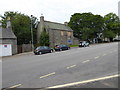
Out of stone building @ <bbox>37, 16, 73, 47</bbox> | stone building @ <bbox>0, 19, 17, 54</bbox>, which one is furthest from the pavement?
stone building @ <bbox>37, 16, 73, 47</bbox>

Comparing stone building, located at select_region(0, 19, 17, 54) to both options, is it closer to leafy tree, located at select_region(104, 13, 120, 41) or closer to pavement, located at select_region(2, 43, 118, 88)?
pavement, located at select_region(2, 43, 118, 88)

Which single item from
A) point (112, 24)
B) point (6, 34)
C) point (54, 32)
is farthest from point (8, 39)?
point (112, 24)

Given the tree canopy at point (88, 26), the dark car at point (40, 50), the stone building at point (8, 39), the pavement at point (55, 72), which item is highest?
the tree canopy at point (88, 26)

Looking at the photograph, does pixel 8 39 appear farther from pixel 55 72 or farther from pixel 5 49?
pixel 55 72

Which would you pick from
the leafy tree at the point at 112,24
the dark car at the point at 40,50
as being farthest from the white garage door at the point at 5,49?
the leafy tree at the point at 112,24

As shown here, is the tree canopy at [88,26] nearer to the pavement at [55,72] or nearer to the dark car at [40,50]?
the dark car at [40,50]

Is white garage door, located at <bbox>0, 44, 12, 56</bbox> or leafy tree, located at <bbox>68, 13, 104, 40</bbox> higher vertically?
leafy tree, located at <bbox>68, 13, 104, 40</bbox>

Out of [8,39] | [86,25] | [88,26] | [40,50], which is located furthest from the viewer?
[88,26]

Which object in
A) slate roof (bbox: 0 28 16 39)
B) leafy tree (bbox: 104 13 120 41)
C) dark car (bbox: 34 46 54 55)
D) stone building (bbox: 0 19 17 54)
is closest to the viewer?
dark car (bbox: 34 46 54 55)

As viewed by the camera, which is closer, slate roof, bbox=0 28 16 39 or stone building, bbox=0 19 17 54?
stone building, bbox=0 19 17 54

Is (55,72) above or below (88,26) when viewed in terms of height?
below

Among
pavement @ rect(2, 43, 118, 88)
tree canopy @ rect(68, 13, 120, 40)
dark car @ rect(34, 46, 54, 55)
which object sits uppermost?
tree canopy @ rect(68, 13, 120, 40)

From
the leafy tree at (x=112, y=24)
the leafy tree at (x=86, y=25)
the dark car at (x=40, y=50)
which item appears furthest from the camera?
the leafy tree at (x=112, y=24)

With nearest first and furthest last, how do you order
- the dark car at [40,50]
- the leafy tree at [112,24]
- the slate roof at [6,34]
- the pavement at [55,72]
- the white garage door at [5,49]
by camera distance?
the pavement at [55,72] < the dark car at [40,50] < the white garage door at [5,49] < the slate roof at [6,34] < the leafy tree at [112,24]
